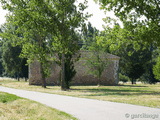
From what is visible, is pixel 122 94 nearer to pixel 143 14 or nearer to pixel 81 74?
pixel 143 14

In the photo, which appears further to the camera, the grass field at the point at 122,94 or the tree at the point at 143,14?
the tree at the point at 143,14

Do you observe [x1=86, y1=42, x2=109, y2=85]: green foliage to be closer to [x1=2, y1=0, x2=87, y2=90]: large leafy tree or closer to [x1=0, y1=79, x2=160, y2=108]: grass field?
[x1=0, y1=79, x2=160, y2=108]: grass field

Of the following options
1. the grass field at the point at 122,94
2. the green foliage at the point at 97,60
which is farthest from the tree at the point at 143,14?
the green foliage at the point at 97,60

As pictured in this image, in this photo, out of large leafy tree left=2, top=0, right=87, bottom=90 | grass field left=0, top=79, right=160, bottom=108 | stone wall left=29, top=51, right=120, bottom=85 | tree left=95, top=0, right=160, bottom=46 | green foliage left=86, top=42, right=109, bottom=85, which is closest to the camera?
grass field left=0, top=79, right=160, bottom=108

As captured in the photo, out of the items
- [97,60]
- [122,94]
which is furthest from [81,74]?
[122,94]

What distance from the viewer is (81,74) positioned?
154 feet

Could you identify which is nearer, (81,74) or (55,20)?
(55,20)

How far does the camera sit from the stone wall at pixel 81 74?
4575 centimetres

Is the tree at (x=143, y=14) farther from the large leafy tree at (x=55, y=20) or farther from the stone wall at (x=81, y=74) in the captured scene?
the stone wall at (x=81, y=74)

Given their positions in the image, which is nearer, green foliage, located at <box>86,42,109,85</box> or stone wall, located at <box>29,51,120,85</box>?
green foliage, located at <box>86,42,109,85</box>

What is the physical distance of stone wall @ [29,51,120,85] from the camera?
45750 millimetres

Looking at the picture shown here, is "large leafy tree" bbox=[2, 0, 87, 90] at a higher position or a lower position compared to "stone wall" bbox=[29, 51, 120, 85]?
higher

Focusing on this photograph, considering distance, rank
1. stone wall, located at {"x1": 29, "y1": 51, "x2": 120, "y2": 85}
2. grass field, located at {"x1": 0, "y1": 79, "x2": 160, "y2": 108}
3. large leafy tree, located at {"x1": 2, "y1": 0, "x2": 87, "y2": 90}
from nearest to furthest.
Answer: grass field, located at {"x1": 0, "y1": 79, "x2": 160, "y2": 108}, large leafy tree, located at {"x1": 2, "y1": 0, "x2": 87, "y2": 90}, stone wall, located at {"x1": 29, "y1": 51, "x2": 120, "y2": 85}

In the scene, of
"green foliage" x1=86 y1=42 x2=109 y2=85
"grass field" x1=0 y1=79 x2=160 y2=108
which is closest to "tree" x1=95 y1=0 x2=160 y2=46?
"grass field" x1=0 y1=79 x2=160 y2=108
